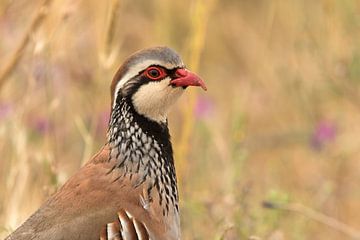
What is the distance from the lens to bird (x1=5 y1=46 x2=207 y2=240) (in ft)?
14.9

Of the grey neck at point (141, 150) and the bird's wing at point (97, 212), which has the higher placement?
the grey neck at point (141, 150)

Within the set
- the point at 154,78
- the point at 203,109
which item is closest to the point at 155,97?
the point at 154,78

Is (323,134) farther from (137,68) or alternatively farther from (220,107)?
(137,68)

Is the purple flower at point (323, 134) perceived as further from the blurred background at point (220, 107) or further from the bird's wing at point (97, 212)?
the bird's wing at point (97, 212)

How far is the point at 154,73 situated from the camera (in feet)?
15.4

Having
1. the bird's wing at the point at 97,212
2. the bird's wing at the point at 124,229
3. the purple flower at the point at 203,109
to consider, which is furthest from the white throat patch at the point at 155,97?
the purple flower at the point at 203,109

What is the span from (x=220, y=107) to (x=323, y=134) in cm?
212

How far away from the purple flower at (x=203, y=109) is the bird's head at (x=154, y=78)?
258 cm

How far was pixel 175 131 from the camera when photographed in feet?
27.9

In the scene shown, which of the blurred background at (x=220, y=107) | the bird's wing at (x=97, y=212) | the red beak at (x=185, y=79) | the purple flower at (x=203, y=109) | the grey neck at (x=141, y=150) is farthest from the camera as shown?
the purple flower at (x=203, y=109)

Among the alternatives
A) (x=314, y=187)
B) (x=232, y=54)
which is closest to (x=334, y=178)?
(x=314, y=187)

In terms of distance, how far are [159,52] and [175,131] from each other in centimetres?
385

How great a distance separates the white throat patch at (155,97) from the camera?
15.4 feet

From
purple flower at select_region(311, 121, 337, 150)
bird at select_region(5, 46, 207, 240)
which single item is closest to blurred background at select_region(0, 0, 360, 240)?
purple flower at select_region(311, 121, 337, 150)
